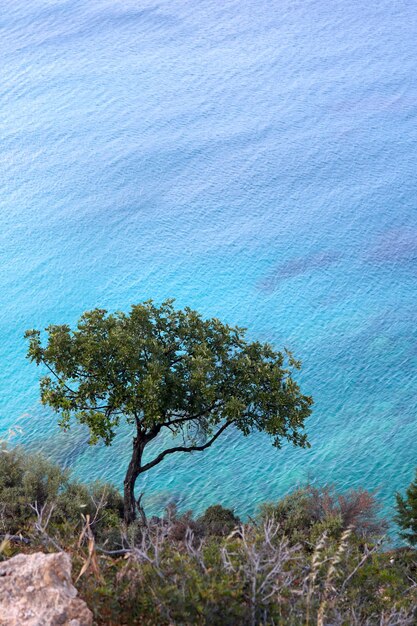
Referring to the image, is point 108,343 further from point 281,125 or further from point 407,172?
point 281,125

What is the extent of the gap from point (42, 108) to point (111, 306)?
1570 centimetres

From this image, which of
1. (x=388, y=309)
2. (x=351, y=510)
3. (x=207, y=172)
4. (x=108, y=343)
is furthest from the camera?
(x=207, y=172)

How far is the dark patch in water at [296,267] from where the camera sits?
25656mm

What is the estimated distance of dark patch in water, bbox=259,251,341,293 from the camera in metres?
25.7

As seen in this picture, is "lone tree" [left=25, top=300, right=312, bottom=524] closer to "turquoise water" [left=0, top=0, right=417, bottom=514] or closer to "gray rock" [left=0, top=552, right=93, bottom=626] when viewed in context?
"turquoise water" [left=0, top=0, right=417, bottom=514]

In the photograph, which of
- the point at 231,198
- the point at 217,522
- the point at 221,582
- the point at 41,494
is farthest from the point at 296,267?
the point at 221,582

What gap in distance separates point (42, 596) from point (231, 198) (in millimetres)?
25301

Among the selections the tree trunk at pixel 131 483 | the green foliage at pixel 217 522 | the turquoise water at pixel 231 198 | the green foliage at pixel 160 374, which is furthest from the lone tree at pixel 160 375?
the turquoise water at pixel 231 198

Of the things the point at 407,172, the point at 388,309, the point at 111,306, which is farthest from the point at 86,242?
the point at 407,172

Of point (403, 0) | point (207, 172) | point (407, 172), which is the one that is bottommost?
point (207, 172)

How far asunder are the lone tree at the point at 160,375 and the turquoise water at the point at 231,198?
558 centimetres

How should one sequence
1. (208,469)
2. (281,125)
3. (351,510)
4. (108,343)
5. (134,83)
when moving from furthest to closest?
1. (134,83)
2. (281,125)
3. (208,469)
4. (351,510)
5. (108,343)

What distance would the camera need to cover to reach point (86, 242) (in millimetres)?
28156

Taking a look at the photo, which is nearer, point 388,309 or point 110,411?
point 110,411
